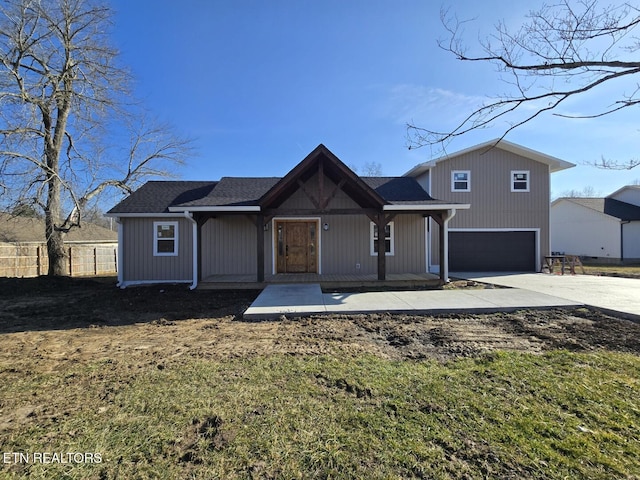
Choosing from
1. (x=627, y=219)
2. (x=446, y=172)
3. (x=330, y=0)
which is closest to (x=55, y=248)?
(x=330, y=0)

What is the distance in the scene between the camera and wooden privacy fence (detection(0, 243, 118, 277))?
14617 millimetres

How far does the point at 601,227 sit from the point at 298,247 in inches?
896

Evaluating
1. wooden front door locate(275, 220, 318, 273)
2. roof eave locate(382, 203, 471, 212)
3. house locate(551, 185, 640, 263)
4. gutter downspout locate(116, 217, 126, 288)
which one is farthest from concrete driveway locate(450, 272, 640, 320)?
house locate(551, 185, 640, 263)

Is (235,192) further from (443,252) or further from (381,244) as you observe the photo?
(443,252)

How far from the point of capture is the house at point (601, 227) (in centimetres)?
2045

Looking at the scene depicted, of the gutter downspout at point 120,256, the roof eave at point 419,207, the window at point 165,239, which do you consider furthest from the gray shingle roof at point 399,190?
the gutter downspout at point 120,256

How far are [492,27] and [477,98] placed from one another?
102 centimetres

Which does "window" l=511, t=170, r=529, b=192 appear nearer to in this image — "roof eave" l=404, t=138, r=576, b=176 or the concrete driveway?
"roof eave" l=404, t=138, r=576, b=176

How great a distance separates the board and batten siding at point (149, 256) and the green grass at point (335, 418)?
302 inches

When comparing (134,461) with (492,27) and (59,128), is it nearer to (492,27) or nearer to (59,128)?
(492,27)

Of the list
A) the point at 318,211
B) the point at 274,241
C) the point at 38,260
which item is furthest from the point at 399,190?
the point at 38,260

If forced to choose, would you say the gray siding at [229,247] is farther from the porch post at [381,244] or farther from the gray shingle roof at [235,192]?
the porch post at [381,244]

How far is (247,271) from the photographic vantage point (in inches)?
448

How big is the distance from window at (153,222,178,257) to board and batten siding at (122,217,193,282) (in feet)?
0.36
